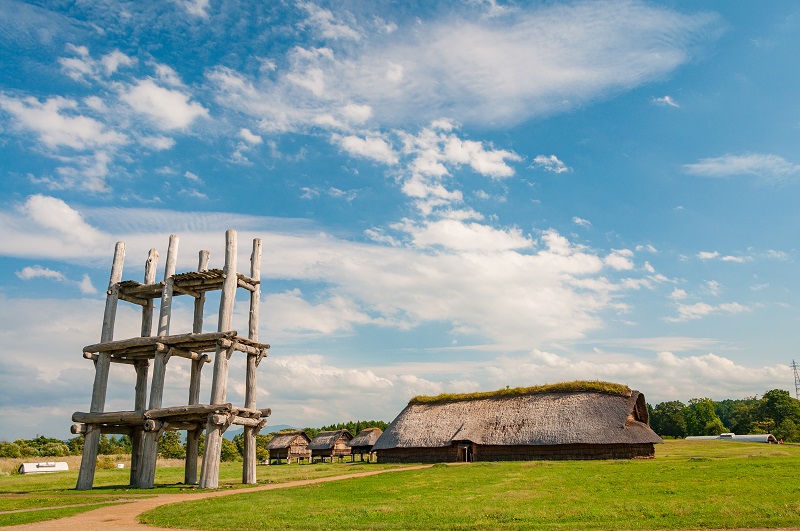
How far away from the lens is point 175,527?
1387cm

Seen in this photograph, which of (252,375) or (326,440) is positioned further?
(326,440)

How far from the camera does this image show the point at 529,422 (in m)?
45.1

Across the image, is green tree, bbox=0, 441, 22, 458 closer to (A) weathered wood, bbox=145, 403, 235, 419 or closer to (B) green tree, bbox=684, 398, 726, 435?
(A) weathered wood, bbox=145, 403, 235, 419

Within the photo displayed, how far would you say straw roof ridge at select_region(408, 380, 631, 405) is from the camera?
152 ft

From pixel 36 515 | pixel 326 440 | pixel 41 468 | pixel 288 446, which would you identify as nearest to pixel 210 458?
pixel 36 515

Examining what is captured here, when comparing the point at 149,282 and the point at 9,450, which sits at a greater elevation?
the point at 149,282

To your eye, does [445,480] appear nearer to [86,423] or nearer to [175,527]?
[175,527]

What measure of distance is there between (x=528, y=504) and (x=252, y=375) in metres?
15.0

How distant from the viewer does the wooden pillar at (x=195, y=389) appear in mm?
27030

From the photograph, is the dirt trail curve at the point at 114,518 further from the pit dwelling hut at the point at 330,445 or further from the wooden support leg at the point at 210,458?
the pit dwelling hut at the point at 330,445

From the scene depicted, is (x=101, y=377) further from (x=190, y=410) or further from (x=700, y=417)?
(x=700, y=417)

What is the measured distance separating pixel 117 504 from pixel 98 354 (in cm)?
1031

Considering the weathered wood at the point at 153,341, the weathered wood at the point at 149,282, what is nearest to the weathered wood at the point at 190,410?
the weathered wood at the point at 153,341

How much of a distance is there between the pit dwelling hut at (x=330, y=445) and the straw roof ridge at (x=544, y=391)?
48.8ft
